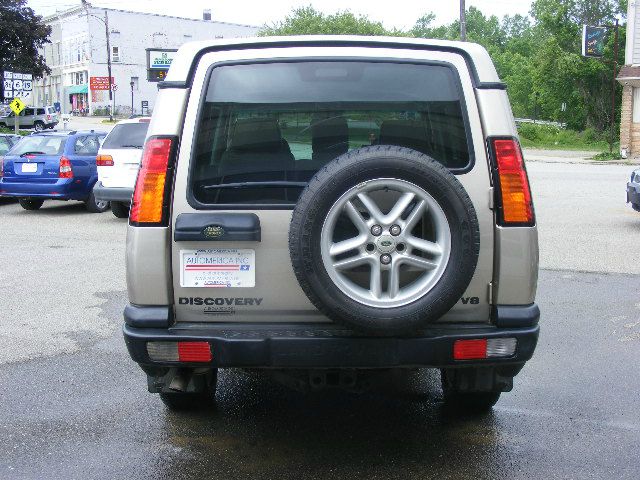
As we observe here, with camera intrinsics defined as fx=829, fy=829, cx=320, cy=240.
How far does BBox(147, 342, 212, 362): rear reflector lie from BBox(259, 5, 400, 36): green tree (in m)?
57.0

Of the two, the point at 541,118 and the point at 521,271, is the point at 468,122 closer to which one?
the point at 521,271

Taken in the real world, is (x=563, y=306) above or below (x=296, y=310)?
below

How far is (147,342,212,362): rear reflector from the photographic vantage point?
3.72m

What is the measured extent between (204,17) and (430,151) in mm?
90716

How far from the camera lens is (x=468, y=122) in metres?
3.84

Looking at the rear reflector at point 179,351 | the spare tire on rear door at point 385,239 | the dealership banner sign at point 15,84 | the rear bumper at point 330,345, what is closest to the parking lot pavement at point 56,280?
the rear reflector at point 179,351

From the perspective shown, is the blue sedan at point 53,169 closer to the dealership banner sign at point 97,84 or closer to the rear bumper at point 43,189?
the rear bumper at point 43,189

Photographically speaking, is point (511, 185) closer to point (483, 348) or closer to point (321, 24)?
point (483, 348)

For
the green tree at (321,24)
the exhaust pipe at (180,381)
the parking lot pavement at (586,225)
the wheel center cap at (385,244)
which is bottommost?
the parking lot pavement at (586,225)

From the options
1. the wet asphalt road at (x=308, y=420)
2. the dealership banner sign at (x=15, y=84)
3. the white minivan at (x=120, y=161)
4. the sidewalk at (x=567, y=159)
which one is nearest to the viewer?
the wet asphalt road at (x=308, y=420)

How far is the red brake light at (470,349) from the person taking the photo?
Answer: 145 inches

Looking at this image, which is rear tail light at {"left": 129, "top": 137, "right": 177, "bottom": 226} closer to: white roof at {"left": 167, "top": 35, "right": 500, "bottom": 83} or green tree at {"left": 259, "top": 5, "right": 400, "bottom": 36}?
white roof at {"left": 167, "top": 35, "right": 500, "bottom": 83}

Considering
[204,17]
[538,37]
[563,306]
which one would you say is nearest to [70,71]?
[204,17]

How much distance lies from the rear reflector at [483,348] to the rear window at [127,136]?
11214mm
